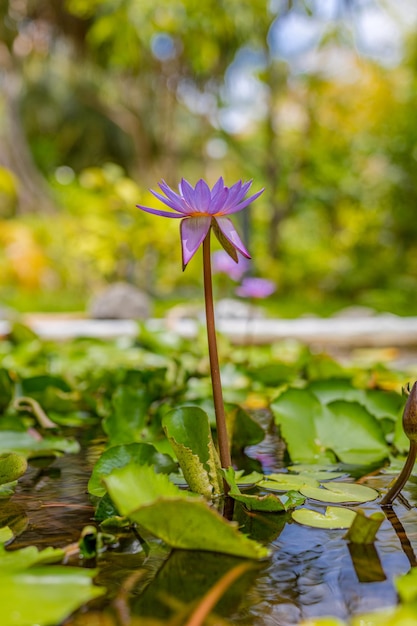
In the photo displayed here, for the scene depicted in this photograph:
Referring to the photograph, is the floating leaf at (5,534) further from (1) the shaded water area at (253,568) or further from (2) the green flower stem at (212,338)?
(2) the green flower stem at (212,338)

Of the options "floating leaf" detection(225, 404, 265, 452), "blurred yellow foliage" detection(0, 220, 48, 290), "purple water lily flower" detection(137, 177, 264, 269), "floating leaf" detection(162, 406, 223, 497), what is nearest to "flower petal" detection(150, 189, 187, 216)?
"purple water lily flower" detection(137, 177, 264, 269)

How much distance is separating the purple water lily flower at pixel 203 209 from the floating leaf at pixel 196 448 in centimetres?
14

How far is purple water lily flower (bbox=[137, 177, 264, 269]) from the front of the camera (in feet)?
1.48

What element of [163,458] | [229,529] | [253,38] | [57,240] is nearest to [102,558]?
[229,529]

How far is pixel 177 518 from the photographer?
402mm

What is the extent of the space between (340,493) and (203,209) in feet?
0.88

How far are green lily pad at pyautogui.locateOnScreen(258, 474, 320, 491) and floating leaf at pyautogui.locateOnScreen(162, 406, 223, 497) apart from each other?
0.20 ft

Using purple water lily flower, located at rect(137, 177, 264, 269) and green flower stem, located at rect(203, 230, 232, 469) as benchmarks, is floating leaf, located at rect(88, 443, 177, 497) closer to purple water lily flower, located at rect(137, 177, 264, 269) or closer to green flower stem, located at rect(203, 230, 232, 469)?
green flower stem, located at rect(203, 230, 232, 469)

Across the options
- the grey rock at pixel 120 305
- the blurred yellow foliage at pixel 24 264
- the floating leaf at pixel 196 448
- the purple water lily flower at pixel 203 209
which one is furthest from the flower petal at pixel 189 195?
Result: the blurred yellow foliage at pixel 24 264

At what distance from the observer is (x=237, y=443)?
0.73m

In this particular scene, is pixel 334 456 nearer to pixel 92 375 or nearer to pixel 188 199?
pixel 188 199

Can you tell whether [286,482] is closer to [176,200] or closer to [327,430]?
[327,430]

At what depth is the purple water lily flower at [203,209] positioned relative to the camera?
1.48 feet

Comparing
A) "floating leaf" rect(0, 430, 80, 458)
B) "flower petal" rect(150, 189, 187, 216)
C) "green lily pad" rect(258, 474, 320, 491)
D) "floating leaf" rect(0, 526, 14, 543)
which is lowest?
"floating leaf" rect(0, 526, 14, 543)
